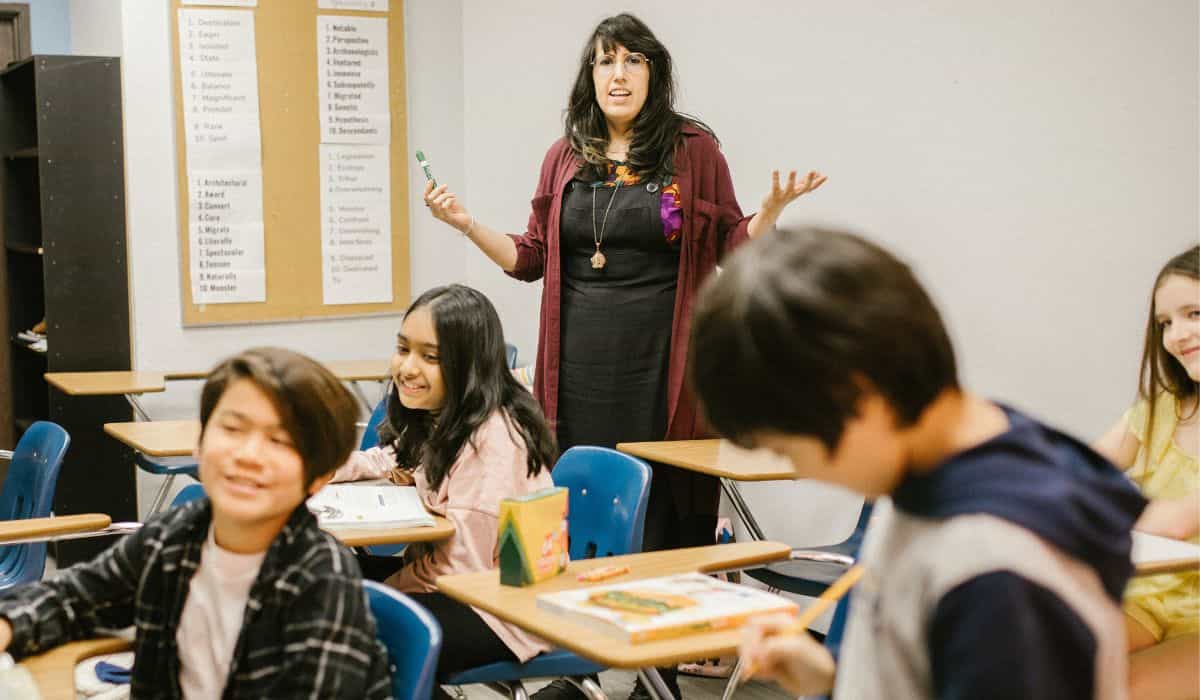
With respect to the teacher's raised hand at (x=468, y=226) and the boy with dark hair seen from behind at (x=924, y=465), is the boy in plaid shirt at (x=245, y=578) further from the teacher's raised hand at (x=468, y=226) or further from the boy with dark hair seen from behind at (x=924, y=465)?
the teacher's raised hand at (x=468, y=226)

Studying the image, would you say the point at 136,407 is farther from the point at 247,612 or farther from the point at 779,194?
the point at 247,612

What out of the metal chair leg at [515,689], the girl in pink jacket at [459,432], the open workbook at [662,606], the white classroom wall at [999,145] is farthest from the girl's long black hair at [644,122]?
the open workbook at [662,606]

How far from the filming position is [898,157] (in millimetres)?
3484

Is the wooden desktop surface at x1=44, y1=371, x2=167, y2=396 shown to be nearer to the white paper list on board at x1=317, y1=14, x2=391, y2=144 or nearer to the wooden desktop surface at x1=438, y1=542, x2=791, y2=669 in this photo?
the white paper list on board at x1=317, y1=14, x2=391, y2=144

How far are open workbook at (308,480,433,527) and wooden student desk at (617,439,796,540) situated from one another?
0.65m

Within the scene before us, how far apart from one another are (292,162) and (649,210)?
252cm

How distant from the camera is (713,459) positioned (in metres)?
2.93

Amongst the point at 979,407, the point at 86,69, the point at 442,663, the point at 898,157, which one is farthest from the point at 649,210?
the point at 86,69

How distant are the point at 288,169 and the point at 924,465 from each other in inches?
183

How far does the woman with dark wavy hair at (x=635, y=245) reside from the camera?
125 inches

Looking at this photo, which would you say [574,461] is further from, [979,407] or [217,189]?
[217,189]

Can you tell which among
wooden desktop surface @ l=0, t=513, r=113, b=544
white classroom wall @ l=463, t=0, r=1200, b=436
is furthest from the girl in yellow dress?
wooden desktop surface @ l=0, t=513, r=113, b=544

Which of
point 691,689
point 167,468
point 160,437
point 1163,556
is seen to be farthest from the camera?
point 167,468

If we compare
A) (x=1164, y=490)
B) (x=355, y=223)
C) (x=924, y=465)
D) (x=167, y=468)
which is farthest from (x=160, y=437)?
(x=924, y=465)
